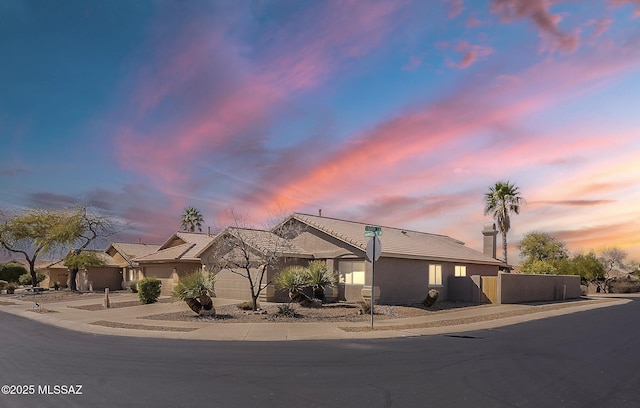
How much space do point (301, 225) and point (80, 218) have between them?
27705 mm

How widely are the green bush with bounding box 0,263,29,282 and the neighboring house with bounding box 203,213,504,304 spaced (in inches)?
1824

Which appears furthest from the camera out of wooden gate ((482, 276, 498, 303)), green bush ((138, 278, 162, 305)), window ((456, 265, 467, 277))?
window ((456, 265, 467, 277))

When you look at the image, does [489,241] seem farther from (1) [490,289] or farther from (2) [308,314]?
(2) [308,314]

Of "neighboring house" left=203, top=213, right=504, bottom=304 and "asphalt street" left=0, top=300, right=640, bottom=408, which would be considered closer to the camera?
"asphalt street" left=0, top=300, right=640, bottom=408

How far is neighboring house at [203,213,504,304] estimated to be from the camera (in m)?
27.0

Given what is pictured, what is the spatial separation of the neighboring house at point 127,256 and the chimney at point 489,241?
3139 centimetres

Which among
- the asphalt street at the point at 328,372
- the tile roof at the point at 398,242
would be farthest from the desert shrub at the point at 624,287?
the asphalt street at the point at 328,372

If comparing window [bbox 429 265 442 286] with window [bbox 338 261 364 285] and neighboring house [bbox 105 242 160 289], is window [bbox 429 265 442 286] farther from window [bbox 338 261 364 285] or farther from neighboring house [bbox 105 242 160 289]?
neighboring house [bbox 105 242 160 289]

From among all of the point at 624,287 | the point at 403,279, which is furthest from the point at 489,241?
the point at 624,287

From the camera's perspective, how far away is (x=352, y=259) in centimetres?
2764

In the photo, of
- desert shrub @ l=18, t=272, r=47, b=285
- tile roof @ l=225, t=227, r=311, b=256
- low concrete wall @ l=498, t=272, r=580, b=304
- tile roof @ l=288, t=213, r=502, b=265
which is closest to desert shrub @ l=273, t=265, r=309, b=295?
tile roof @ l=225, t=227, r=311, b=256

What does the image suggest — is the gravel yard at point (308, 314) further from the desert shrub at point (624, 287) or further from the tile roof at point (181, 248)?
the desert shrub at point (624, 287)

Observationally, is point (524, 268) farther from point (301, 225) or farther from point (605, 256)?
point (605, 256)

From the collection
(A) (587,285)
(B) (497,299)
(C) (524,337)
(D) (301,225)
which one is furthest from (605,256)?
(C) (524,337)
